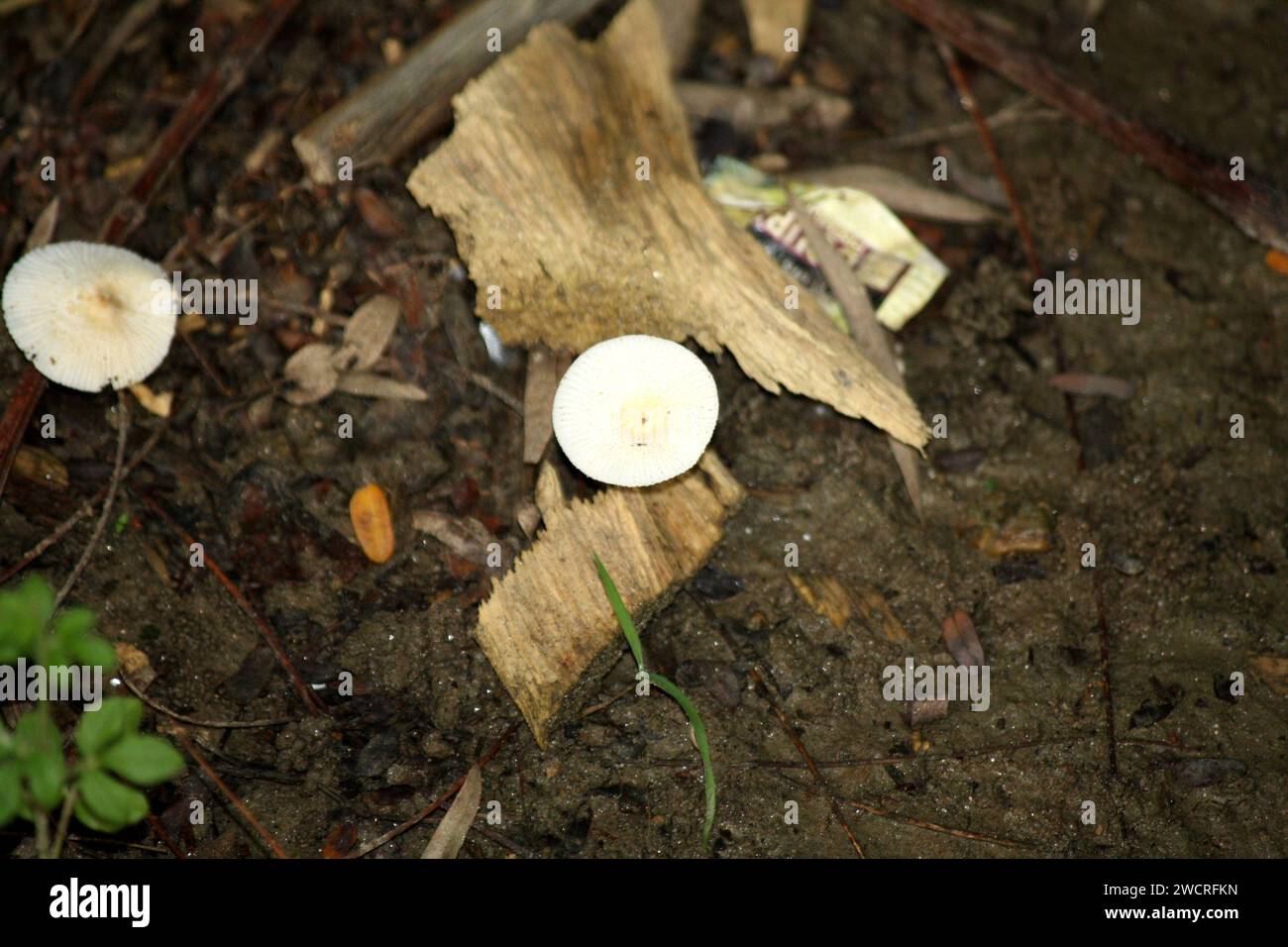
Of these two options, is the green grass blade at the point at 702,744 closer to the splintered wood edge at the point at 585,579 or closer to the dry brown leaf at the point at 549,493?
the splintered wood edge at the point at 585,579

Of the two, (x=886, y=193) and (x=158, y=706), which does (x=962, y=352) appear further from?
(x=158, y=706)

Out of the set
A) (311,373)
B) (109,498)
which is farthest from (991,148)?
(109,498)

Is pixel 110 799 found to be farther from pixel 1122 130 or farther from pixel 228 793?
pixel 1122 130

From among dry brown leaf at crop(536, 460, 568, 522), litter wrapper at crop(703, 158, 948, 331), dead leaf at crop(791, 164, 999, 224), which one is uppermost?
dead leaf at crop(791, 164, 999, 224)

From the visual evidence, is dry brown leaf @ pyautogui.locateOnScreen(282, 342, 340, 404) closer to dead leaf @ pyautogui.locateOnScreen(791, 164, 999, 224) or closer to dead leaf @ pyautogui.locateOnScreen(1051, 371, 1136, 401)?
dead leaf @ pyautogui.locateOnScreen(791, 164, 999, 224)

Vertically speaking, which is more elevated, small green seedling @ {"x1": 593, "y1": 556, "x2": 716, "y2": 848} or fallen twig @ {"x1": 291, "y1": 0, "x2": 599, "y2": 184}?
fallen twig @ {"x1": 291, "y1": 0, "x2": 599, "y2": 184}

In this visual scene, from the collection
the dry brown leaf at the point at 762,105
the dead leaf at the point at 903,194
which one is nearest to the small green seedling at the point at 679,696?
the dead leaf at the point at 903,194

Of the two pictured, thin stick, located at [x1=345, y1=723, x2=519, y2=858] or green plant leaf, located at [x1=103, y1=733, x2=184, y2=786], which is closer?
green plant leaf, located at [x1=103, y1=733, x2=184, y2=786]

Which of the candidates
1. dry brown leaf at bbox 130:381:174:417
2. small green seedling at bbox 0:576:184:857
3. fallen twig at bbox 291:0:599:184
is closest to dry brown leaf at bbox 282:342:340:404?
dry brown leaf at bbox 130:381:174:417
